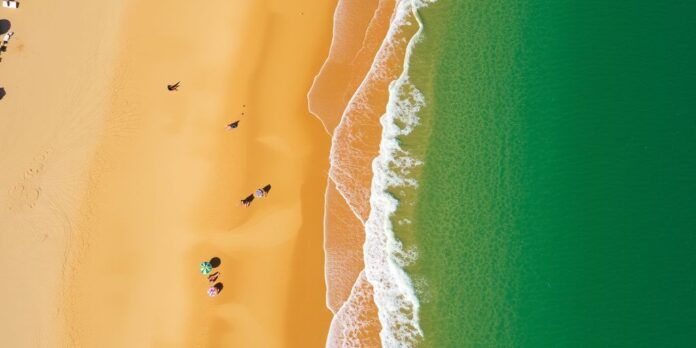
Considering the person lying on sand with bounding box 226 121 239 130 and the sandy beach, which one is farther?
the person lying on sand with bounding box 226 121 239 130

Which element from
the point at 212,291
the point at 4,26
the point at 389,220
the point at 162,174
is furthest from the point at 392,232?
the point at 4,26

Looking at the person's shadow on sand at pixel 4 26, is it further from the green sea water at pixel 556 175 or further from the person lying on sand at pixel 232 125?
the green sea water at pixel 556 175

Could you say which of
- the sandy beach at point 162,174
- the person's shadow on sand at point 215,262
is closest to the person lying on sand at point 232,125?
the sandy beach at point 162,174

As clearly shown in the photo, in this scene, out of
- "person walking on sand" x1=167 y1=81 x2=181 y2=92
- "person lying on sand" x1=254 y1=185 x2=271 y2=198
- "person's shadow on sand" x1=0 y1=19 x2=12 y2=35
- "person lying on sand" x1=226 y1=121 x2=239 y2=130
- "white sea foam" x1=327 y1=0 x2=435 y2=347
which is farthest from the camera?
"person's shadow on sand" x1=0 y1=19 x2=12 y2=35

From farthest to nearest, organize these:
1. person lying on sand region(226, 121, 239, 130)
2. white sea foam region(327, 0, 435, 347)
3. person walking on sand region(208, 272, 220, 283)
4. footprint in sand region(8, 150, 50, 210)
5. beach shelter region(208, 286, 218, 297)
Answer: footprint in sand region(8, 150, 50, 210), person lying on sand region(226, 121, 239, 130), person walking on sand region(208, 272, 220, 283), beach shelter region(208, 286, 218, 297), white sea foam region(327, 0, 435, 347)

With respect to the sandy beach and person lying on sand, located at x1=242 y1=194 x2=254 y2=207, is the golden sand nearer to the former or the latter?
the sandy beach

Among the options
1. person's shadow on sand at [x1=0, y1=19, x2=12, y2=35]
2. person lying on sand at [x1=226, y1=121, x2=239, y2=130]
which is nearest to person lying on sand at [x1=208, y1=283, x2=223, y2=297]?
person lying on sand at [x1=226, y1=121, x2=239, y2=130]

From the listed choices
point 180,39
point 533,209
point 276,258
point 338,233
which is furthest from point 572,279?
point 180,39
